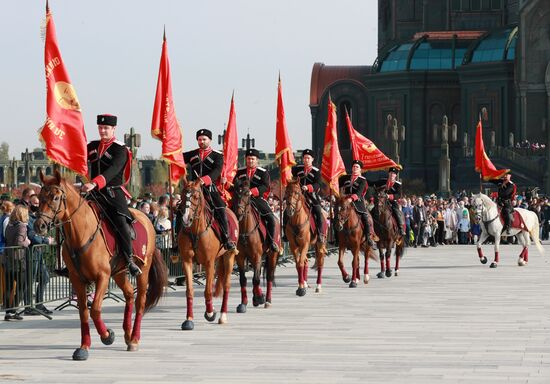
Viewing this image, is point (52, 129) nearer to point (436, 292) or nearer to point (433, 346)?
point (433, 346)

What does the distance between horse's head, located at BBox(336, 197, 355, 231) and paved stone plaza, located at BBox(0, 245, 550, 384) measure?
1325 millimetres

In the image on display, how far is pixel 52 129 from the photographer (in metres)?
15.9

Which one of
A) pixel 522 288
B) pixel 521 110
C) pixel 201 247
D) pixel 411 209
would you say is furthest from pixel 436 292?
pixel 521 110

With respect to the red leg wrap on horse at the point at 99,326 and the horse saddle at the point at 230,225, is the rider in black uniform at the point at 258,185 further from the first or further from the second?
the red leg wrap on horse at the point at 99,326

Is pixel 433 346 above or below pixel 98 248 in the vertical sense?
below

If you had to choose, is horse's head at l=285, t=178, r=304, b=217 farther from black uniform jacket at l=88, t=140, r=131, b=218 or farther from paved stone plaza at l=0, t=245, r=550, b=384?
black uniform jacket at l=88, t=140, r=131, b=218

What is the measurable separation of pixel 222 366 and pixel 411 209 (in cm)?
3857

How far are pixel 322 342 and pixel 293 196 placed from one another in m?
6.60

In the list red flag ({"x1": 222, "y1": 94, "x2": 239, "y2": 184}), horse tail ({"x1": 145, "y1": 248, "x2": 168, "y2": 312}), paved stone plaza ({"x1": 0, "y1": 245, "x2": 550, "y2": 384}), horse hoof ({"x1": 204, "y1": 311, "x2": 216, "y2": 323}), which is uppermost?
red flag ({"x1": 222, "y1": 94, "x2": 239, "y2": 184})

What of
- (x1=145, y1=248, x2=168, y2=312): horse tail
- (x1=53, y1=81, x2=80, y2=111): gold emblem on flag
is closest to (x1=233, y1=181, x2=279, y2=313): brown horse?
(x1=145, y1=248, x2=168, y2=312): horse tail

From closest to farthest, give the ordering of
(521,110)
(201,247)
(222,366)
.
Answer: (222,366) → (201,247) → (521,110)

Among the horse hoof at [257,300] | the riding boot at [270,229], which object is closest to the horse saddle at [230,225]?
the riding boot at [270,229]

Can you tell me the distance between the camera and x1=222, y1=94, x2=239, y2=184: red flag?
23.1 metres

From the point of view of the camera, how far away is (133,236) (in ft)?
53.2
